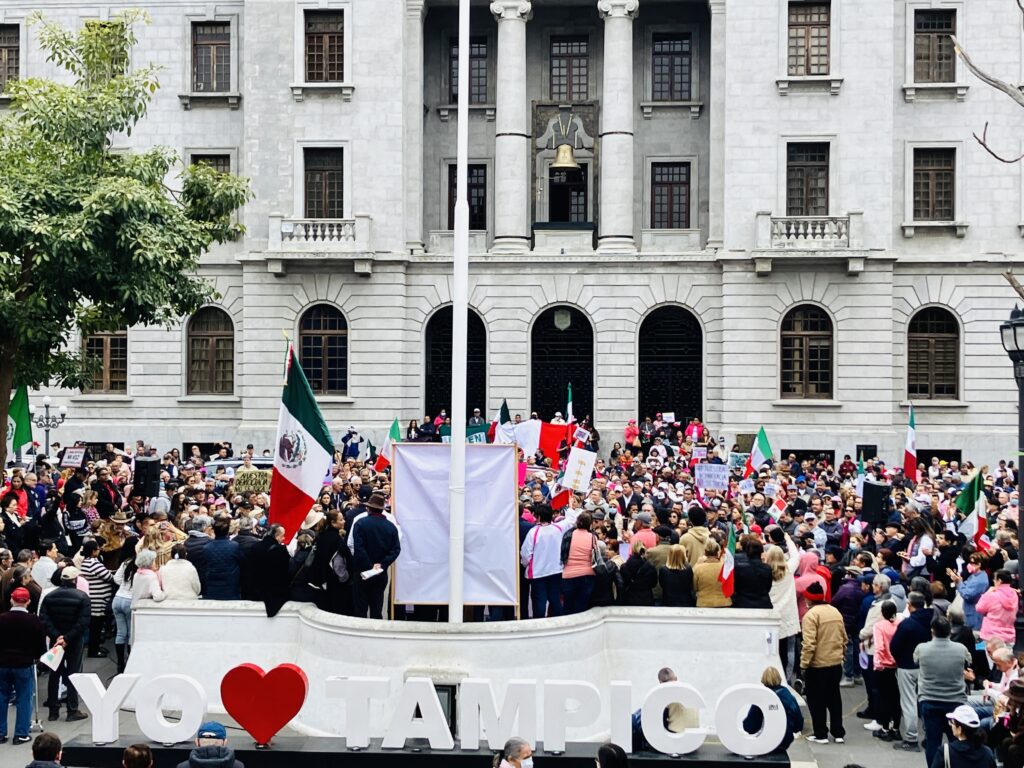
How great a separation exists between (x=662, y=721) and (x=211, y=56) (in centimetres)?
3492

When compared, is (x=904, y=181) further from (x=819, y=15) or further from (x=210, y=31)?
(x=210, y=31)

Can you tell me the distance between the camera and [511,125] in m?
39.7

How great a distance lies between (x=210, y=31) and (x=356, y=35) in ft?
19.1

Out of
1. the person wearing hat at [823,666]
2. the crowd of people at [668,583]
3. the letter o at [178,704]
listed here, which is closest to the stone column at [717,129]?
the crowd of people at [668,583]

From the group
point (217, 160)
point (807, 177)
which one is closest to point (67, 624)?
point (217, 160)

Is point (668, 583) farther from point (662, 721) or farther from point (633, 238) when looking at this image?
point (633, 238)

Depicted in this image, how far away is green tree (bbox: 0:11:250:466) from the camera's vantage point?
22.3 meters

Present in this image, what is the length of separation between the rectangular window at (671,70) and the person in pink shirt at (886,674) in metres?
29.9

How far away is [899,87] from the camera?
130 ft

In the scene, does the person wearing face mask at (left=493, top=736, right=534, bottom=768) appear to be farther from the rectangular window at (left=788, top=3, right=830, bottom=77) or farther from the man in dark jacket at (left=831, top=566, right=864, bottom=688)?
the rectangular window at (left=788, top=3, right=830, bottom=77)

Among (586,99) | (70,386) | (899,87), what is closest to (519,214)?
(586,99)

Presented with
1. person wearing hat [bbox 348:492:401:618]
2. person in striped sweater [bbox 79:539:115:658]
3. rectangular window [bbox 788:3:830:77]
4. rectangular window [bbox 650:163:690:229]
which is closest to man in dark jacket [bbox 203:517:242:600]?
person wearing hat [bbox 348:492:401:618]

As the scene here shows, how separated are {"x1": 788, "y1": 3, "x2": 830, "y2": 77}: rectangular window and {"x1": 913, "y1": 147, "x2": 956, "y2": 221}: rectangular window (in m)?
4.55

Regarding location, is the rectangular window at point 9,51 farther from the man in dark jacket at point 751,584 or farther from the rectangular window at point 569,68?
the man in dark jacket at point 751,584
